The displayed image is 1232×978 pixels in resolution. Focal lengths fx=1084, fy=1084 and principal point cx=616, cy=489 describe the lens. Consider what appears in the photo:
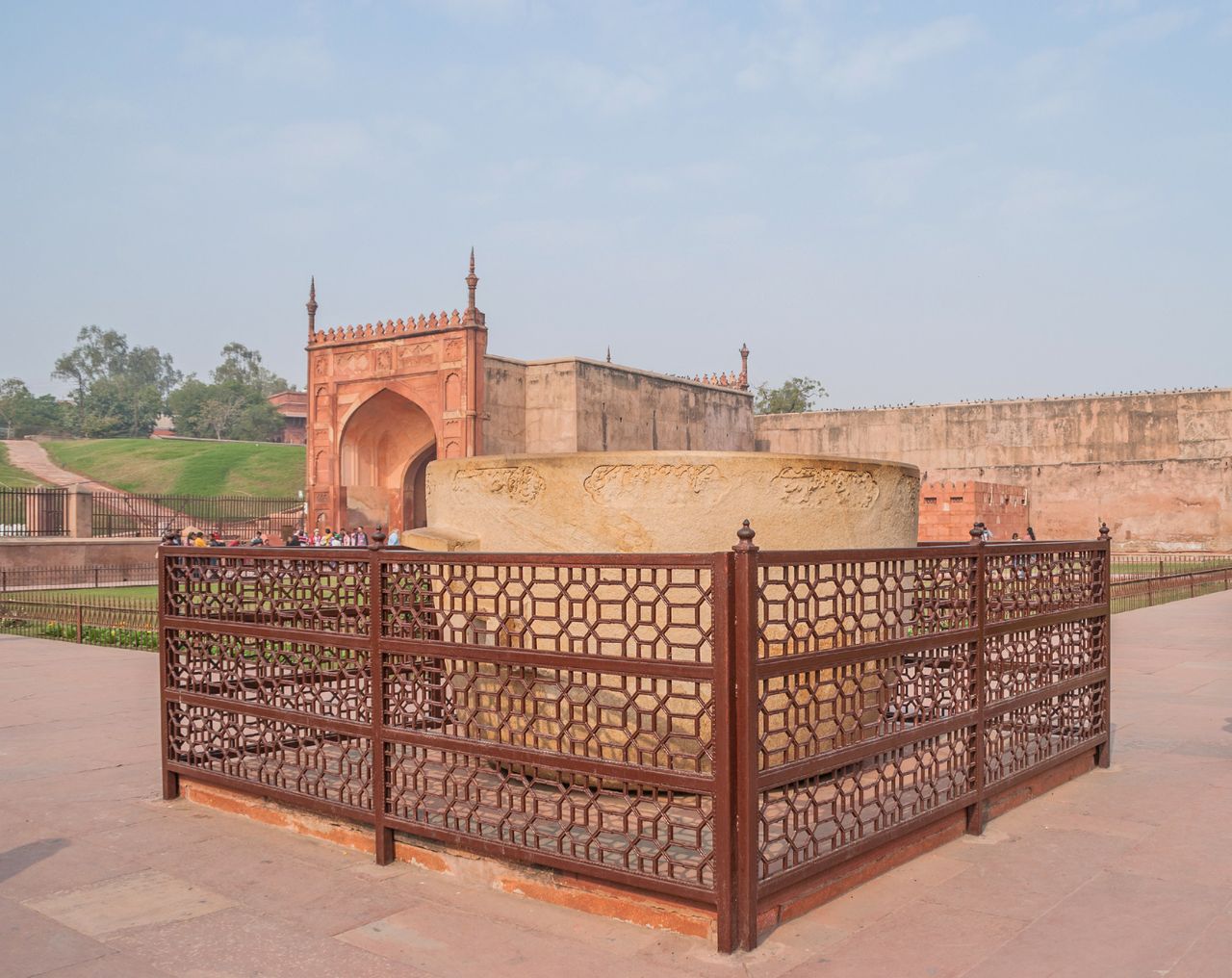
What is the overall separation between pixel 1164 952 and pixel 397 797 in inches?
97.2

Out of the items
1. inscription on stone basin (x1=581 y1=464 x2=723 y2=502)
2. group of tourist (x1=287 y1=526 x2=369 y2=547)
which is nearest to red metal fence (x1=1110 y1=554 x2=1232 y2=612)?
inscription on stone basin (x1=581 y1=464 x2=723 y2=502)

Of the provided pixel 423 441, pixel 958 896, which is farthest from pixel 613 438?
pixel 958 896

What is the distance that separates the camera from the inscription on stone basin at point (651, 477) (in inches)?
170

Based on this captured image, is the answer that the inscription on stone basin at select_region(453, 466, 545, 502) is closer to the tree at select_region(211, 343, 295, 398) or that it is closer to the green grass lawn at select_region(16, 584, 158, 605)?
the green grass lawn at select_region(16, 584, 158, 605)

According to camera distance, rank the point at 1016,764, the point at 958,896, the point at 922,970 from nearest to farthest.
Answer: the point at 922,970
the point at 958,896
the point at 1016,764

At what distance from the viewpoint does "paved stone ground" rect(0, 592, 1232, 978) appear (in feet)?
9.75

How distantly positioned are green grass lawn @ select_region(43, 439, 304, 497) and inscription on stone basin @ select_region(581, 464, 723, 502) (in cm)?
3779

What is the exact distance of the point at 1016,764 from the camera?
179 inches

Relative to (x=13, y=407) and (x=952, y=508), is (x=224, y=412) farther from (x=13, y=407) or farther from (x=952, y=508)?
(x=952, y=508)

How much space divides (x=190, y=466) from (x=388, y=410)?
19.5m

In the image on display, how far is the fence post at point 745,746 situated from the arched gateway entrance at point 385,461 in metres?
24.5

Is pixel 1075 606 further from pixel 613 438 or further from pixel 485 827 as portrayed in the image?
pixel 613 438

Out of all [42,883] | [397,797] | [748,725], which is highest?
[748,725]

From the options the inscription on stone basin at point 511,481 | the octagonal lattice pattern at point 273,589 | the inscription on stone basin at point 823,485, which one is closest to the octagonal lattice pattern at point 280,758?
the octagonal lattice pattern at point 273,589
